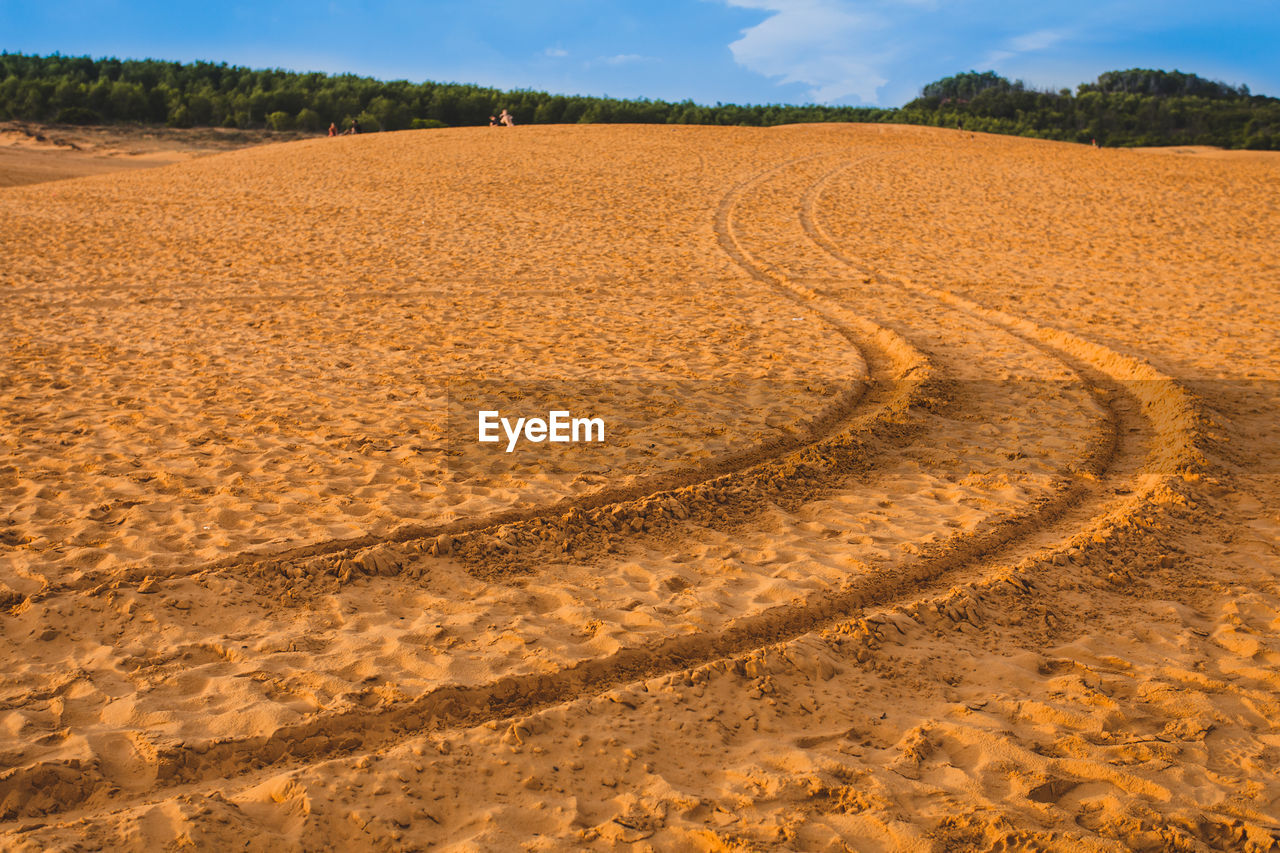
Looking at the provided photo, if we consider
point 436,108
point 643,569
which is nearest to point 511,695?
point 643,569

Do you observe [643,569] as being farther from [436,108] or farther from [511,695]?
[436,108]

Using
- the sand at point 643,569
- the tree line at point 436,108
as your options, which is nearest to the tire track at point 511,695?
the sand at point 643,569

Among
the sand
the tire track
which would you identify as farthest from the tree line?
the tire track

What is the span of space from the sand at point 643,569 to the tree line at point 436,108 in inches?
1565

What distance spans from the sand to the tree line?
39761 mm

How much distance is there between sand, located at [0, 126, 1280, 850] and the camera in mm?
3256

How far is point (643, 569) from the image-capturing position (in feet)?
16.2

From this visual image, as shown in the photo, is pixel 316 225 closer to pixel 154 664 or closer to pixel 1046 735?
pixel 154 664

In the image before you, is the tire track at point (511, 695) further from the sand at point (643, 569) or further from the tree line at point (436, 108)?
the tree line at point (436, 108)

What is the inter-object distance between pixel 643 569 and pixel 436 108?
49.1m

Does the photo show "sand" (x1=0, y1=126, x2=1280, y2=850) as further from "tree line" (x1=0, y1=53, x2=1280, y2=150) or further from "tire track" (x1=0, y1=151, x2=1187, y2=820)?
"tree line" (x1=0, y1=53, x2=1280, y2=150)

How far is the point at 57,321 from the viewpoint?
1007cm

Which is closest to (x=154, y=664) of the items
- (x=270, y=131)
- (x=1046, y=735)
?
(x=1046, y=735)

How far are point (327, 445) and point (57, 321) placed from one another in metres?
5.77
